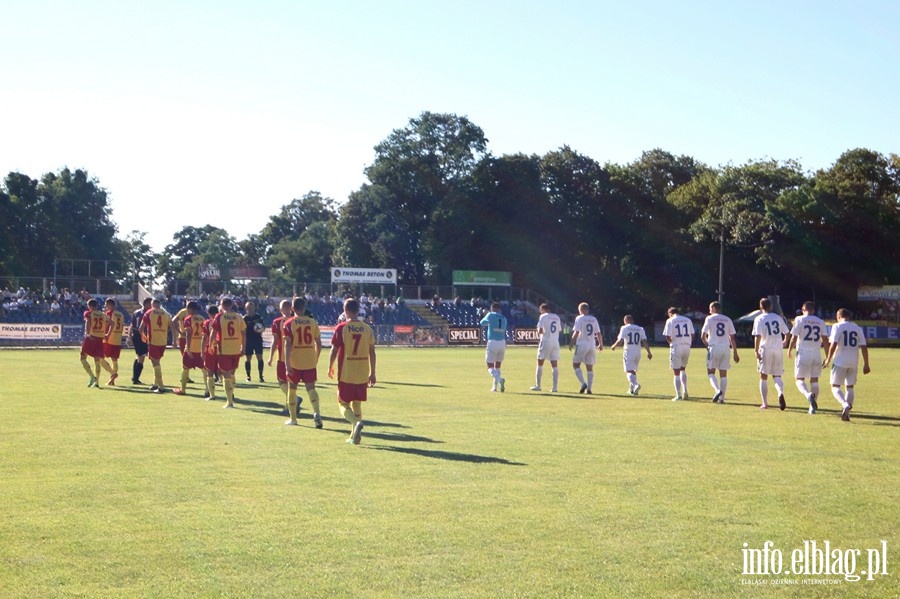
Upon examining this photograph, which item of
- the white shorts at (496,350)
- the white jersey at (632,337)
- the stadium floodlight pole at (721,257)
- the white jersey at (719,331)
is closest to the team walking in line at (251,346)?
the white shorts at (496,350)

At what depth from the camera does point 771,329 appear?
2023 centimetres

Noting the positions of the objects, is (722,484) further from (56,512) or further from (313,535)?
(56,512)

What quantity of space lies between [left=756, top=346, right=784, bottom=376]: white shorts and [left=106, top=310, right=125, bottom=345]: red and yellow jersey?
48.1 feet

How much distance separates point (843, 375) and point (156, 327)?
1458cm

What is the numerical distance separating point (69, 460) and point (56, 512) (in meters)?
3.31

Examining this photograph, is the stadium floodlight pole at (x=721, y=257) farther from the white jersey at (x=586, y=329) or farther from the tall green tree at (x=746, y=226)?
the white jersey at (x=586, y=329)

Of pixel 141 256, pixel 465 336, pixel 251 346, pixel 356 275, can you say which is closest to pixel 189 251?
pixel 141 256

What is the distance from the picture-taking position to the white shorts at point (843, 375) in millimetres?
18094

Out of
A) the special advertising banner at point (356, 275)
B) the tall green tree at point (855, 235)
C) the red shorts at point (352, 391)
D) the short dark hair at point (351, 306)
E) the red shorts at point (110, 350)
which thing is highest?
the tall green tree at point (855, 235)

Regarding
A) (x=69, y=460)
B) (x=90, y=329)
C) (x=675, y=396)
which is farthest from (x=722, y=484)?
(x=90, y=329)

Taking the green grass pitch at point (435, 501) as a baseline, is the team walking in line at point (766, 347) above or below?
above

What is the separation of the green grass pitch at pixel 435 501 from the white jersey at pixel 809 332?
1487 millimetres

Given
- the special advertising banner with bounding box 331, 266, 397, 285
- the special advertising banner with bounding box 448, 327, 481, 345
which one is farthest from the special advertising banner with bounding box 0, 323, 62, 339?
the special advertising banner with bounding box 448, 327, 481, 345

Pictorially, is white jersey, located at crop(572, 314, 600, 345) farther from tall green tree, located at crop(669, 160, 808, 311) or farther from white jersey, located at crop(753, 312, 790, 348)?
tall green tree, located at crop(669, 160, 808, 311)
